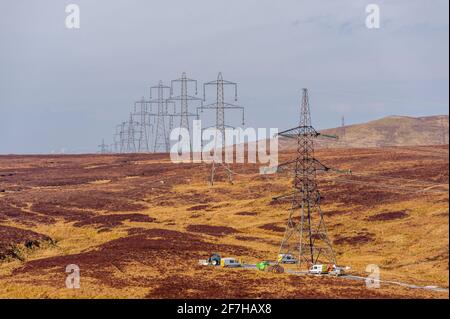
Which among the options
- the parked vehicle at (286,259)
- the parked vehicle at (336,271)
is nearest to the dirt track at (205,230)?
the parked vehicle at (336,271)

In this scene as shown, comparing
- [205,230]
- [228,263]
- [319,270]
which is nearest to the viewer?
[319,270]

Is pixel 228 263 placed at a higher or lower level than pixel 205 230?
higher

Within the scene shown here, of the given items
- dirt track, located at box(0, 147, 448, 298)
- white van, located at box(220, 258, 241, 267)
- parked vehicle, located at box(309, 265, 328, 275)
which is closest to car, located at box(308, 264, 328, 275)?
parked vehicle, located at box(309, 265, 328, 275)

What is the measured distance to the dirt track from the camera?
44.2 meters

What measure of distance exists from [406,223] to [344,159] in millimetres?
68942

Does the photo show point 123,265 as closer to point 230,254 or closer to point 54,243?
point 230,254

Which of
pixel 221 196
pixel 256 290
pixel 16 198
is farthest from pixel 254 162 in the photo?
pixel 256 290

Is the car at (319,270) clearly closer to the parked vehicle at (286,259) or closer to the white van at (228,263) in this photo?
the parked vehicle at (286,259)

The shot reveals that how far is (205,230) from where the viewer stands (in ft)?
258

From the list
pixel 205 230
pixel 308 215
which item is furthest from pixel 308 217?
pixel 205 230

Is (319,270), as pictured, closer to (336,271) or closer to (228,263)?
(336,271)

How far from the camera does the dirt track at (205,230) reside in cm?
4425

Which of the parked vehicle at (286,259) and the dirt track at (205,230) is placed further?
the parked vehicle at (286,259)

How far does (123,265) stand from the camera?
53.2 meters
